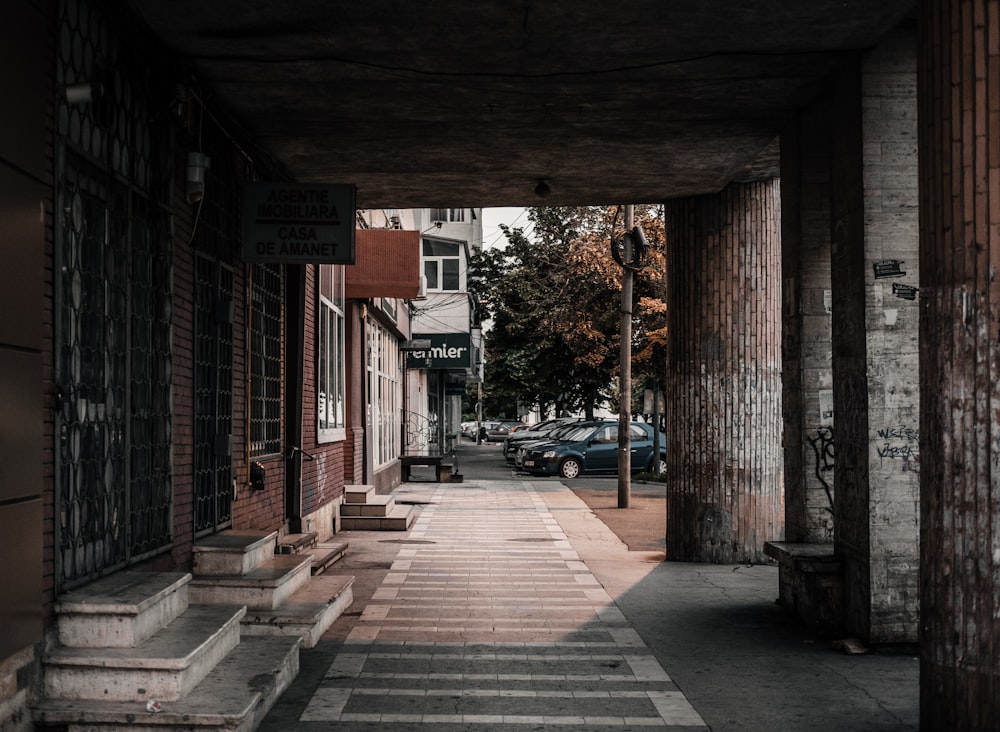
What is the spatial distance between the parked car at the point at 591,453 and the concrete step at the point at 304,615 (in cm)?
2279

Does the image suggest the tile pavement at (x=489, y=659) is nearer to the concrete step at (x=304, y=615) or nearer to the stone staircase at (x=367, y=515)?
→ the concrete step at (x=304, y=615)

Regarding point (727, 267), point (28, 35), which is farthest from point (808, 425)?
point (28, 35)

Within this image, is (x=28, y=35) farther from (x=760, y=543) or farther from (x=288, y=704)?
(x=760, y=543)

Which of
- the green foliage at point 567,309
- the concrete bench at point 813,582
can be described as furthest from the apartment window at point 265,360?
the green foliage at point 567,309

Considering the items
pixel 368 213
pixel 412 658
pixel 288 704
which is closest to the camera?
pixel 288 704

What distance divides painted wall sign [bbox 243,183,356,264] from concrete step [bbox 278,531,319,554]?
3.15 meters

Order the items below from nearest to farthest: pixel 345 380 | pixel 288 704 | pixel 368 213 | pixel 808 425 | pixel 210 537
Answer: pixel 288 704
pixel 210 537
pixel 808 425
pixel 345 380
pixel 368 213

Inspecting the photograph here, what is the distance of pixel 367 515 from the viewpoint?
1764cm

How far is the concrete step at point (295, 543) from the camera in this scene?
11.5m

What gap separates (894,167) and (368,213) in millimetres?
14293

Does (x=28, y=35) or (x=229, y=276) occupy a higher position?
(x=28, y=35)

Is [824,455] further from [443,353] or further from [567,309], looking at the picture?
[567,309]

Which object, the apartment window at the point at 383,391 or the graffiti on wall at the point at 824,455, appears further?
the apartment window at the point at 383,391

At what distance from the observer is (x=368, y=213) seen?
2153cm
